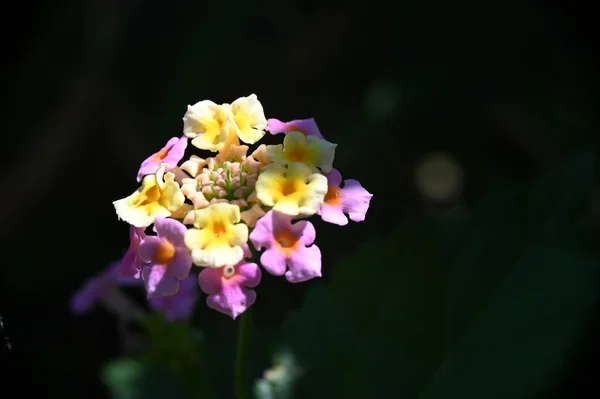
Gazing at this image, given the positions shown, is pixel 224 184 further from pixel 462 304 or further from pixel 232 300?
pixel 462 304

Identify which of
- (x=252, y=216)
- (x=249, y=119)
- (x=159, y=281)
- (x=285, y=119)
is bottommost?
(x=159, y=281)

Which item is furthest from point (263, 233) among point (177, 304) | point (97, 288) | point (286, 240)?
point (97, 288)

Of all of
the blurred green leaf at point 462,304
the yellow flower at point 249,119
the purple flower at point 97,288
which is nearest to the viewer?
the yellow flower at point 249,119

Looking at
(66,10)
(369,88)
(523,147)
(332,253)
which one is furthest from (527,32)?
(66,10)

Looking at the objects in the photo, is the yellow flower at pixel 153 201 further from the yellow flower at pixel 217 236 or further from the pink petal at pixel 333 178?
the pink petal at pixel 333 178

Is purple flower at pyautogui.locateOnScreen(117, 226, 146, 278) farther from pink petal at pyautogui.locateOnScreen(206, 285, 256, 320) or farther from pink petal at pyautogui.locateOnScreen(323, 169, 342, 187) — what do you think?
pink petal at pyautogui.locateOnScreen(323, 169, 342, 187)

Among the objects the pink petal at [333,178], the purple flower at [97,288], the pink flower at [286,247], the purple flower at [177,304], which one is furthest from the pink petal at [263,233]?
the purple flower at [97,288]

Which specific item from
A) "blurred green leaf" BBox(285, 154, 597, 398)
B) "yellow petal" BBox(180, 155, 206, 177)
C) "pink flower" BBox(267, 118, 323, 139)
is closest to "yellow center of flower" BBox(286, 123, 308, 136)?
"pink flower" BBox(267, 118, 323, 139)
